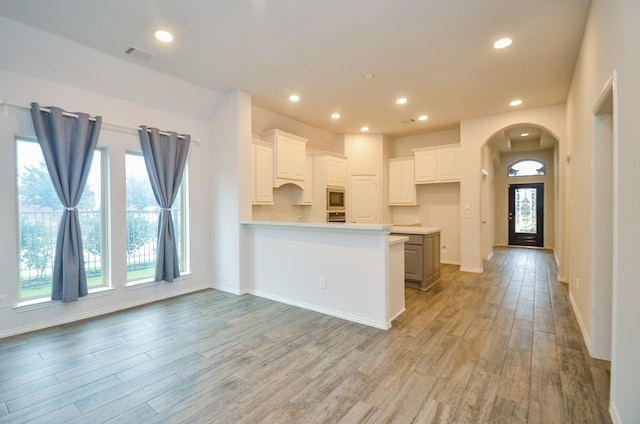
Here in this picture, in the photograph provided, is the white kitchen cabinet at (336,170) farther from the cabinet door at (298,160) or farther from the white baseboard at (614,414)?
the white baseboard at (614,414)

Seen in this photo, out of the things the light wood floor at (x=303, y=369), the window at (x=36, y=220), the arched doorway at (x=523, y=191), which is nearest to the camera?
the light wood floor at (x=303, y=369)

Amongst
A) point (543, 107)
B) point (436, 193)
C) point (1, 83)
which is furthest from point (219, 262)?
point (543, 107)

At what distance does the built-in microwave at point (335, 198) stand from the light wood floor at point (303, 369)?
115 inches

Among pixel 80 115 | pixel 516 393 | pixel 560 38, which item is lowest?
pixel 516 393

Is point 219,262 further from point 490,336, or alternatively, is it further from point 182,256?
point 490,336

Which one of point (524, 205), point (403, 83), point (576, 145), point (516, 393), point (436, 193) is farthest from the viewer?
point (524, 205)

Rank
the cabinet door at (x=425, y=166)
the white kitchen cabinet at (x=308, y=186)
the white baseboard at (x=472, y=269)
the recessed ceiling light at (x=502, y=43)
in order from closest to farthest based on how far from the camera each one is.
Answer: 1. the recessed ceiling light at (x=502, y=43)
2. the white baseboard at (x=472, y=269)
3. the white kitchen cabinet at (x=308, y=186)
4. the cabinet door at (x=425, y=166)

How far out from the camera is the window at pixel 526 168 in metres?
9.28

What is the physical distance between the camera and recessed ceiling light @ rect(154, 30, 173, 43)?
2.95 metres

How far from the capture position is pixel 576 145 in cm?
361

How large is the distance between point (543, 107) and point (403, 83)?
9.35ft

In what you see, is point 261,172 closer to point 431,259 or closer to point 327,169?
point 327,169

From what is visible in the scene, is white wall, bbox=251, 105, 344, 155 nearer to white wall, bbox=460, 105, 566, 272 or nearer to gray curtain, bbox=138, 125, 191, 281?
gray curtain, bbox=138, 125, 191, 281

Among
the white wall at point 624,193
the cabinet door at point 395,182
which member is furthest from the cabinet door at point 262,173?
the white wall at point 624,193
